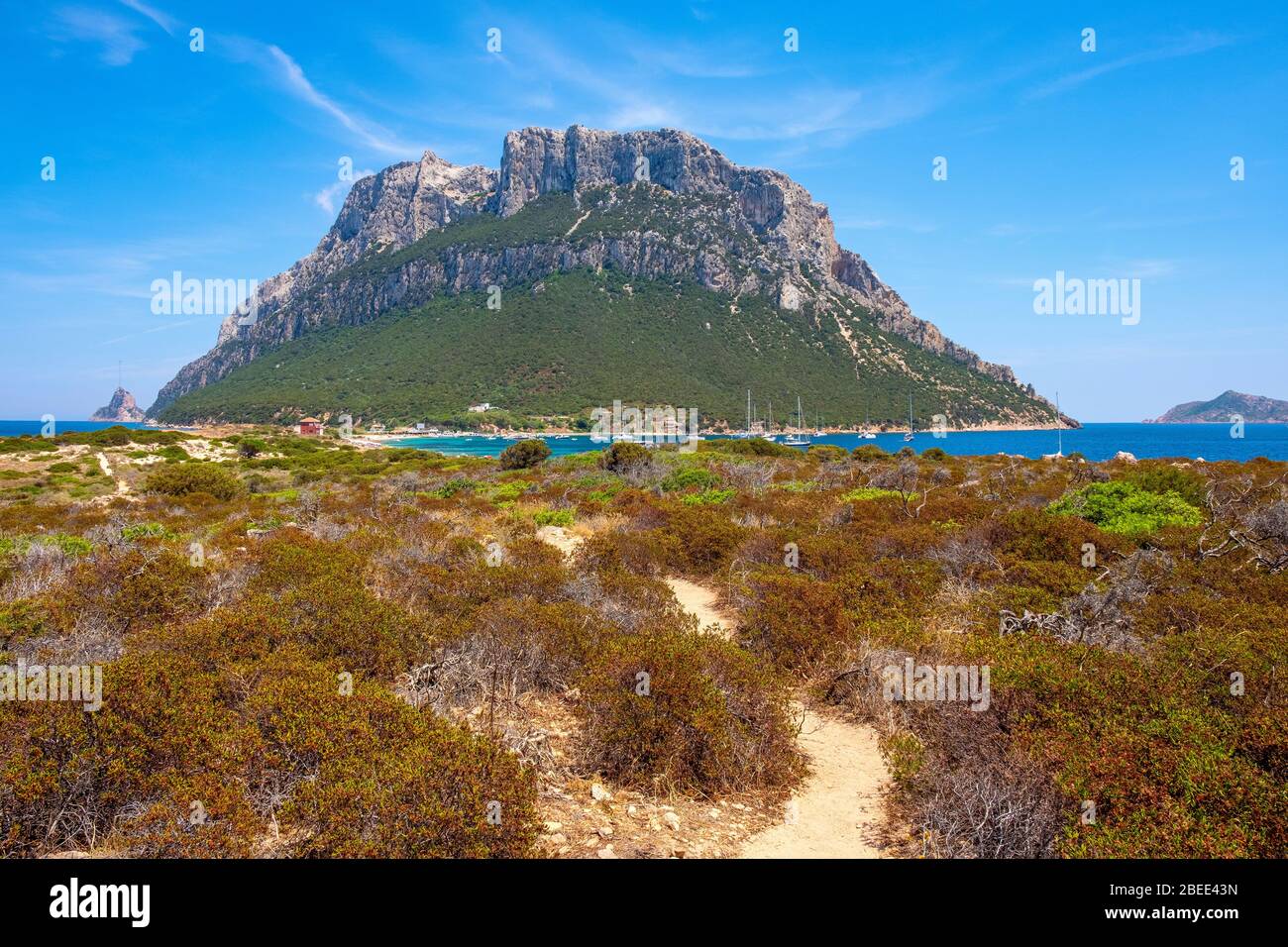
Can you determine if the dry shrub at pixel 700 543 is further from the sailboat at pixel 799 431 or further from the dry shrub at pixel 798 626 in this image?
the sailboat at pixel 799 431

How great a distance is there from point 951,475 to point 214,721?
937 inches

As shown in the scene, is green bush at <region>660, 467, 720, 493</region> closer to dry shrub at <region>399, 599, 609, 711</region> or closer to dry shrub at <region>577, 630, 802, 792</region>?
dry shrub at <region>399, 599, 609, 711</region>

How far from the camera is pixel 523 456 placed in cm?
3178

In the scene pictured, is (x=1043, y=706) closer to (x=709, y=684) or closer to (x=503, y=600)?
(x=709, y=684)

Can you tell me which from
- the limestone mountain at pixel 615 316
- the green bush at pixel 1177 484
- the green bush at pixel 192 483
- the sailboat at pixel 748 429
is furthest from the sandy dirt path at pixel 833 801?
the limestone mountain at pixel 615 316

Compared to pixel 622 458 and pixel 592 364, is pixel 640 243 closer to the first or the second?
pixel 592 364

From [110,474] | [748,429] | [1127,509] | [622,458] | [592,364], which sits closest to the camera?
[1127,509]

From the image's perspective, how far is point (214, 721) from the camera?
4109 mm

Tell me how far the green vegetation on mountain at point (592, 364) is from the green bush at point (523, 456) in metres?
68.5

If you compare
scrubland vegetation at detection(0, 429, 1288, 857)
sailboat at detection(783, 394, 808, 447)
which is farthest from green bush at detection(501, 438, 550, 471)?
sailboat at detection(783, 394, 808, 447)

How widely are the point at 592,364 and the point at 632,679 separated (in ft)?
360

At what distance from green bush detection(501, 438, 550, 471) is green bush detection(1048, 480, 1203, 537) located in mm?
23069

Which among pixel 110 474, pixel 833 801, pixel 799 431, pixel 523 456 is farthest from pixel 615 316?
pixel 833 801
